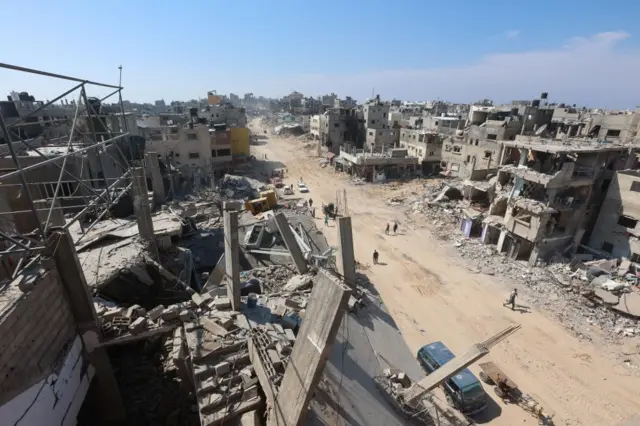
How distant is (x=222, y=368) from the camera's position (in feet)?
27.3

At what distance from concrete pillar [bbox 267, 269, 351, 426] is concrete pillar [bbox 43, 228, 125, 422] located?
19.8 ft

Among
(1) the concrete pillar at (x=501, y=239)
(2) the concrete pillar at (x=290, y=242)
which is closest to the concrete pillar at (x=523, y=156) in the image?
(1) the concrete pillar at (x=501, y=239)

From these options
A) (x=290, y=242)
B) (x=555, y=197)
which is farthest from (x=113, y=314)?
(x=555, y=197)

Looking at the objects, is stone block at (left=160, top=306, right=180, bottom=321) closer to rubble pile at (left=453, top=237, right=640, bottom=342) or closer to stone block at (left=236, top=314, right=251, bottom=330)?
stone block at (left=236, top=314, right=251, bottom=330)

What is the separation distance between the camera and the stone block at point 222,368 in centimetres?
830

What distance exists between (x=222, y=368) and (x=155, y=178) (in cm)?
1887

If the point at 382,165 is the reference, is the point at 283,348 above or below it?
above

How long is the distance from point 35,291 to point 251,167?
40973 mm

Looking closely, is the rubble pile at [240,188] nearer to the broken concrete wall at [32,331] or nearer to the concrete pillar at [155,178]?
the concrete pillar at [155,178]

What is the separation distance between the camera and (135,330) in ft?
31.7

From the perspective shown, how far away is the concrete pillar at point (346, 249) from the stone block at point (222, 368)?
15.7 ft

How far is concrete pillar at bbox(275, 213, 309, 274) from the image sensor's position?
1366 centimetres

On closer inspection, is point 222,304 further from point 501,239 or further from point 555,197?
point 555,197

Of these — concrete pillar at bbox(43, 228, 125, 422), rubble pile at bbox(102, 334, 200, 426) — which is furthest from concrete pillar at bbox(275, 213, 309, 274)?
concrete pillar at bbox(43, 228, 125, 422)
